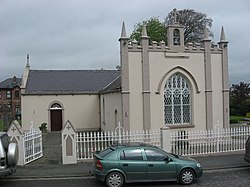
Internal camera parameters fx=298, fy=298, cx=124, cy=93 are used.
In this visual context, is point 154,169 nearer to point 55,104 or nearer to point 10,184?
point 10,184

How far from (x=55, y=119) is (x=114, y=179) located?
2223 centimetres

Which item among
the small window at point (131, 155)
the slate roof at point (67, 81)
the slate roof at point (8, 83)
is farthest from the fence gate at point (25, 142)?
the slate roof at point (8, 83)

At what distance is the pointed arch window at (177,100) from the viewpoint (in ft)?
61.4

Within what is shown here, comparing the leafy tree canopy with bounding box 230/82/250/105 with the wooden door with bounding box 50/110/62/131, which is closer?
the wooden door with bounding box 50/110/62/131

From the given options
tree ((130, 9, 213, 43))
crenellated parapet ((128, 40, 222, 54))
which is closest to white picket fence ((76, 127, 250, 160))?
crenellated parapet ((128, 40, 222, 54))

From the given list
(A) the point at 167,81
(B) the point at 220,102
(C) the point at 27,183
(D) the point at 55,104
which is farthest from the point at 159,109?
(D) the point at 55,104

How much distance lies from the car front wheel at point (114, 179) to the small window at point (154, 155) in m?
1.06

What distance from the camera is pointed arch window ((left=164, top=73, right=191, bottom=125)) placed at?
737 inches

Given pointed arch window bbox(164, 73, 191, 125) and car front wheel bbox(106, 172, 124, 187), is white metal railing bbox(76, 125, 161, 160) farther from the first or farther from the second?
pointed arch window bbox(164, 73, 191, 125)

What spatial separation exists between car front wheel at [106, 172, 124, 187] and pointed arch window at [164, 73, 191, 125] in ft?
32.0

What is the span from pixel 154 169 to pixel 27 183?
4.35m

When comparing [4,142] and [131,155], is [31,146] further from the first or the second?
[131,155]

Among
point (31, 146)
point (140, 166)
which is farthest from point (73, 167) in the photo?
point (140, 166)

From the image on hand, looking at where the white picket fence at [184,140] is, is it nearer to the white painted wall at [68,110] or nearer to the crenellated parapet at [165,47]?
the crenellated parapet at [165,47]
